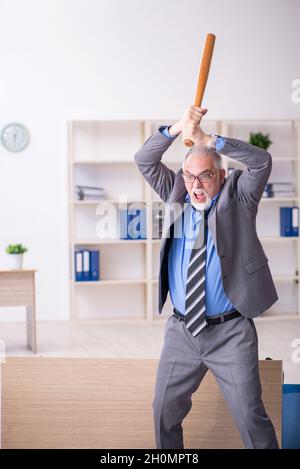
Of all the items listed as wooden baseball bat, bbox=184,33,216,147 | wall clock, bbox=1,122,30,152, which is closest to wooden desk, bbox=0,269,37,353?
wall clock, bbox=1,122,30,152

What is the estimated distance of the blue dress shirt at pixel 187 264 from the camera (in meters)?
2.18

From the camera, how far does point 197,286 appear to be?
2.16m

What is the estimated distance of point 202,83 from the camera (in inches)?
76.4

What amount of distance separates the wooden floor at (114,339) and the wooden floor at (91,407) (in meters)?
1.89

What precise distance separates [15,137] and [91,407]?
4.09 m

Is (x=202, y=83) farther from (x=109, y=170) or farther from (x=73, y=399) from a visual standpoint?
(x=109, y=170)

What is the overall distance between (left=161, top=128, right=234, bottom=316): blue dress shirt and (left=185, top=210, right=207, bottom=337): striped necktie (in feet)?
0.05

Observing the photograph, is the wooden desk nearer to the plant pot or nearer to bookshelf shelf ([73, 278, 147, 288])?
the plant pot

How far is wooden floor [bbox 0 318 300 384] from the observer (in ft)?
16.0

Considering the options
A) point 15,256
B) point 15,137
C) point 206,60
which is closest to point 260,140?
point 15,137

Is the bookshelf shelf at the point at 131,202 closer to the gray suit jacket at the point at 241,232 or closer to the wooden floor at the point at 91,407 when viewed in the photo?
the wooden floor at the point at 91,407

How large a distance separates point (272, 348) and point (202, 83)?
11.1 feet

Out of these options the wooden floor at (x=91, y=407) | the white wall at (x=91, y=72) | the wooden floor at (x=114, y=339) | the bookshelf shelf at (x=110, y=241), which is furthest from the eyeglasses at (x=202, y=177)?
the white wall at (x=91, y=72)

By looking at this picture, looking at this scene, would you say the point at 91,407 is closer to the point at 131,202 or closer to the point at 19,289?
the point at 19,289
